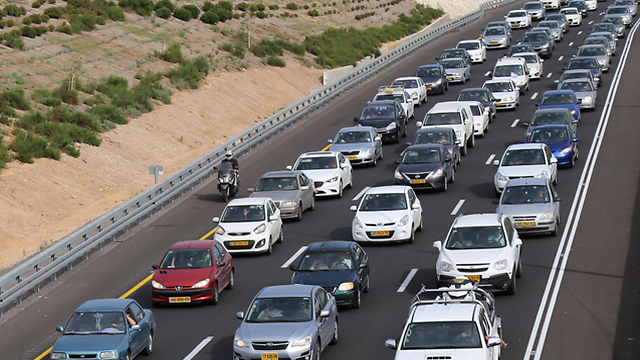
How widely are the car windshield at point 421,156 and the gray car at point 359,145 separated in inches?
156

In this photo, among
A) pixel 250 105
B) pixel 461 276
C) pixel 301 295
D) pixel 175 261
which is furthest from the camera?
pixel 250 105

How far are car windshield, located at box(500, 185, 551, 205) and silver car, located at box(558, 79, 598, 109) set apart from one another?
60.4 ft

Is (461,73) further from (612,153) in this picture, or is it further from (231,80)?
(612,153)

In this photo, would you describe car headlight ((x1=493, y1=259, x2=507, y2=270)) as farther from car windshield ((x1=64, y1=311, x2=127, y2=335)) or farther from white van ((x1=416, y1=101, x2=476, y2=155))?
white van ((x1=416, y1=101, x2=476, y2=155))

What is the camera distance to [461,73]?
54.5m

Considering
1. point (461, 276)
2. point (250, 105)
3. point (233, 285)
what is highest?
point (461, 276)

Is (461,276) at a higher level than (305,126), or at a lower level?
higher

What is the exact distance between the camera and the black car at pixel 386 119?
41781mm

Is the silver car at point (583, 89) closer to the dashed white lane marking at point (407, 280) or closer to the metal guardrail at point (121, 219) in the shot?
the metal guardrail at point (121, 219)

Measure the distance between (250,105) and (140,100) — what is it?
→ 7321 mm

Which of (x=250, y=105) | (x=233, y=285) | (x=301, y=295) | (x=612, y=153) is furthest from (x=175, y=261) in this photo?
(x=250, y=105)

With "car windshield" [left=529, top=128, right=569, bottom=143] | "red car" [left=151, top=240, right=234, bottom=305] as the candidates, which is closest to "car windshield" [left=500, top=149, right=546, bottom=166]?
"car windshield" [left=529, top=128, right=569, bottom=143]

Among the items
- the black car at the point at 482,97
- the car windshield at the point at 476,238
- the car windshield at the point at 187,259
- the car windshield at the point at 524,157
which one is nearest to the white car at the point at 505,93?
the black car at the point at 482,97

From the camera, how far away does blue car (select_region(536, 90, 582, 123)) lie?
41906 millimetres
